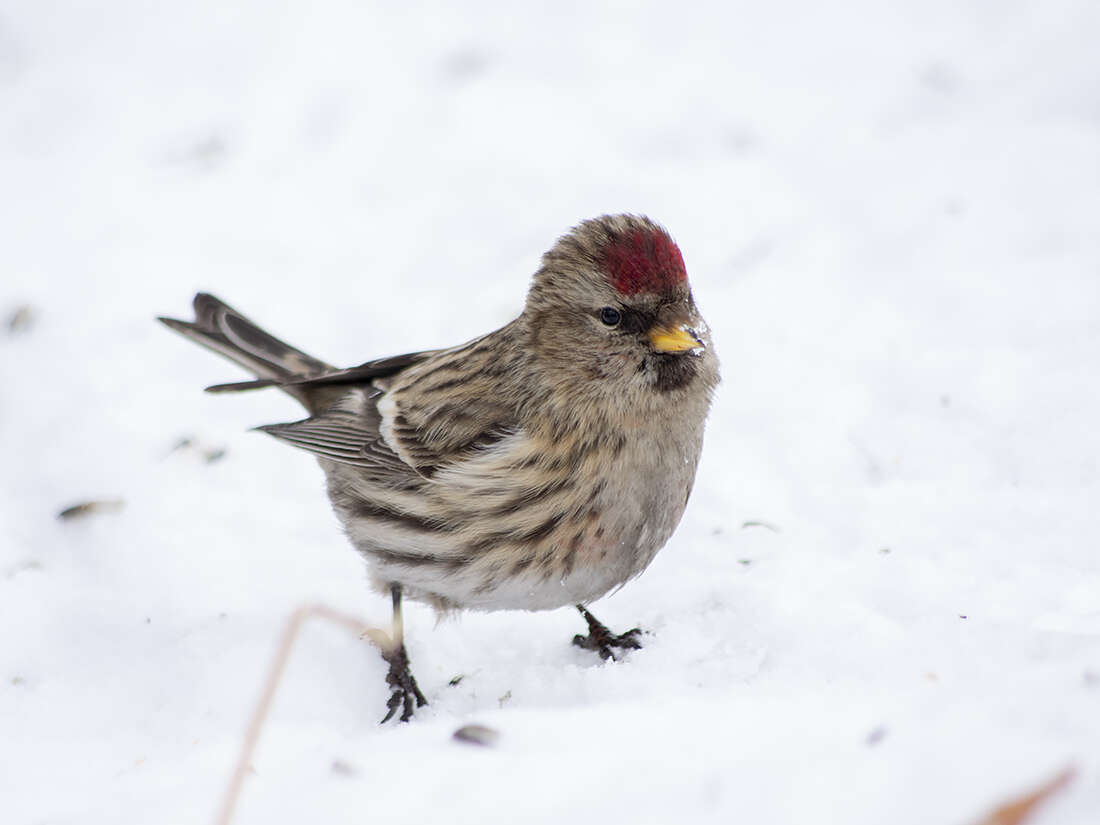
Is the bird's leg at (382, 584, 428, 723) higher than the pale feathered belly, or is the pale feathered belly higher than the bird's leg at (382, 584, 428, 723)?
the pale feathered belly

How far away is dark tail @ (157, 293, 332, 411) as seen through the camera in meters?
3.78

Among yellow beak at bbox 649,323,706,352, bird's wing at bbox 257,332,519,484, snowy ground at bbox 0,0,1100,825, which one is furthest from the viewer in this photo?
bird's wing at bbox 257,332,519,484

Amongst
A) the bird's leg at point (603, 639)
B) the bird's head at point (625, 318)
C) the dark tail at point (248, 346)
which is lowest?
the bird's leg at point (603, 639)

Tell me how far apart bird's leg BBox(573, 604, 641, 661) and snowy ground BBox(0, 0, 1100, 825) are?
0.07 m

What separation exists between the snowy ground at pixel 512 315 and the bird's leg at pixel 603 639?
74 mm

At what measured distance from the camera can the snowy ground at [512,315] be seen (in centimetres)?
214

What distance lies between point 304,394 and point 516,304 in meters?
1.09

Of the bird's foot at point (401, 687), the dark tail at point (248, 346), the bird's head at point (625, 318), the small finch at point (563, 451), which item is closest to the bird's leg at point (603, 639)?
the small finch at point (563, 451)

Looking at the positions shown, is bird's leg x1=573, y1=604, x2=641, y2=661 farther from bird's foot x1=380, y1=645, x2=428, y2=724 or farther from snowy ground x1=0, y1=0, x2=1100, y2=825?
bird's foot x1=380, y1=645, x2=428, y2=724

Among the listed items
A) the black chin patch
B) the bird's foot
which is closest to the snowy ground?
the bird's foot

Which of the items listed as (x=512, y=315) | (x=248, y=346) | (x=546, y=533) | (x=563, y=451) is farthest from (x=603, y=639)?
(x=512, y=315)

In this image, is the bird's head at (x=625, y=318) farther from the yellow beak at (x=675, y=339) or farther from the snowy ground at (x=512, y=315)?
the snowy ground at (x=512, y=315)

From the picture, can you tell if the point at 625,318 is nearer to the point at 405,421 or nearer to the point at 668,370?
the point at 668,370

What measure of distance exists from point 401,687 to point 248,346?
126 cm
